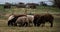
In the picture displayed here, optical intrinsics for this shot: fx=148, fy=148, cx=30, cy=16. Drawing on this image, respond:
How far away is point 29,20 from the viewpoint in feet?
5.02

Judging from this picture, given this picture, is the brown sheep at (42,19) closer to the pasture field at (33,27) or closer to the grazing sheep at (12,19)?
the pasture field at (33,27)

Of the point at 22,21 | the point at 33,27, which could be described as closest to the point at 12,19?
the point at 22,21

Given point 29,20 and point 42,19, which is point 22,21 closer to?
point 29,20

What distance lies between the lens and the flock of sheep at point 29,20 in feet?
4.80

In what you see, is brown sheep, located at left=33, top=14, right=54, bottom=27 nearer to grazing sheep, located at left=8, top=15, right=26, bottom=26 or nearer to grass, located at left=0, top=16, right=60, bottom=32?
grass, located at left=0, top=16, right=60, bottom=32

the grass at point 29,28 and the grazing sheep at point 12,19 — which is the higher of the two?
the grazing sheep at point 12,19

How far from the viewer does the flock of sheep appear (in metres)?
1.46

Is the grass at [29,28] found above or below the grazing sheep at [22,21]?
below

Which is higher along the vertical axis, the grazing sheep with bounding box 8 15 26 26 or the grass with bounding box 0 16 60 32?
the grazing sheep with bounding box 8 15 26 26

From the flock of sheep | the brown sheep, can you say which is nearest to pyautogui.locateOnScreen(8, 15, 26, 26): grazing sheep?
the flock of sheep

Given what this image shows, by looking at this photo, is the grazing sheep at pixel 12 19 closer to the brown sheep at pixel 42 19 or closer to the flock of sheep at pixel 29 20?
the flock of sheep at pixel 29 20

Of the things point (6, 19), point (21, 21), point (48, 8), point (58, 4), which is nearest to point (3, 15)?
point (6, 19)

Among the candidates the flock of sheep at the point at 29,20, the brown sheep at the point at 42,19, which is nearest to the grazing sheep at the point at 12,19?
the flock of sheep at the point at 29,20

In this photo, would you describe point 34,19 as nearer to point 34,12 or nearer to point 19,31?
point 34,12
